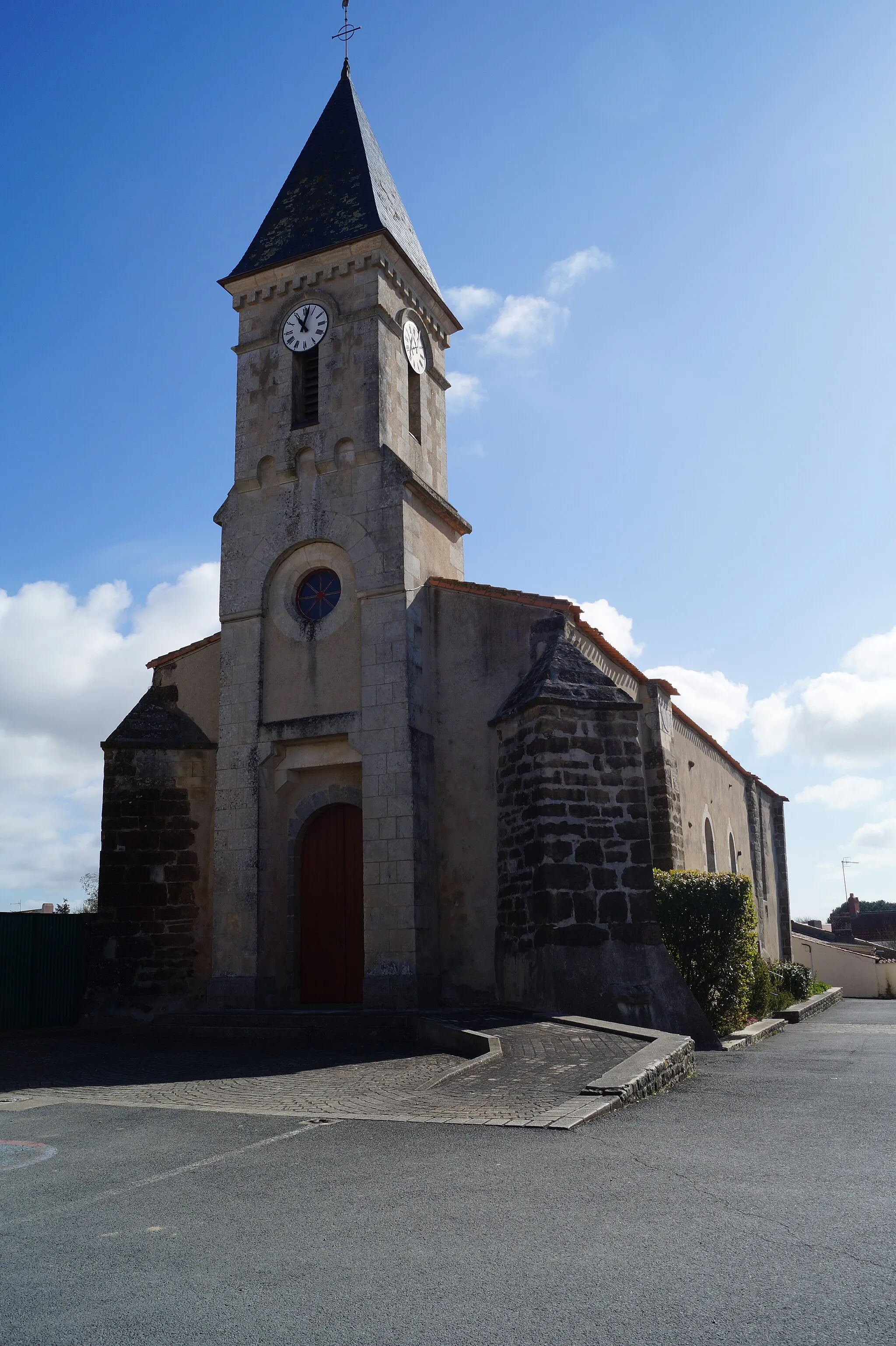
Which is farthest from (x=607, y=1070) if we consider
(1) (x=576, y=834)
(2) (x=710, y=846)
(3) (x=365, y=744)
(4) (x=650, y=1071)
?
(2) (x=710, y=846)

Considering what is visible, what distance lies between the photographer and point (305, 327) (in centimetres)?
1608

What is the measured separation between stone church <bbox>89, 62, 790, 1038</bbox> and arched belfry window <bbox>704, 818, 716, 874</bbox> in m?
3.34

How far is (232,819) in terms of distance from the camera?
47.5 ft

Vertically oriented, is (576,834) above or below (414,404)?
below

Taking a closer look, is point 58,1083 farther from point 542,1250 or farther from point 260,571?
point 260,571

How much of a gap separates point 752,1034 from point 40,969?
9813 mm

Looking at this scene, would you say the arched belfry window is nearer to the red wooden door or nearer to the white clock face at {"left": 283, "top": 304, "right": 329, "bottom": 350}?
the red wooden door

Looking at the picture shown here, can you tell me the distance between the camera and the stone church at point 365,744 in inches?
469

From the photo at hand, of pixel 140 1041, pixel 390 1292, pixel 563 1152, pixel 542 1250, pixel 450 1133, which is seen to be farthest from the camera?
pixel 140 1041

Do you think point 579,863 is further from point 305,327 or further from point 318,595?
point 305,327

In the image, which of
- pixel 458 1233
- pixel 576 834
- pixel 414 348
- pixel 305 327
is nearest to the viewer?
pixel 458 1233

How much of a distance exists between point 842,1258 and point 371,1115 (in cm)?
362

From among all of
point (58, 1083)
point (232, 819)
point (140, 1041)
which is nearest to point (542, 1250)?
point (58, 1083)

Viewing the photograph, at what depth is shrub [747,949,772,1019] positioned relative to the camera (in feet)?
44.4
